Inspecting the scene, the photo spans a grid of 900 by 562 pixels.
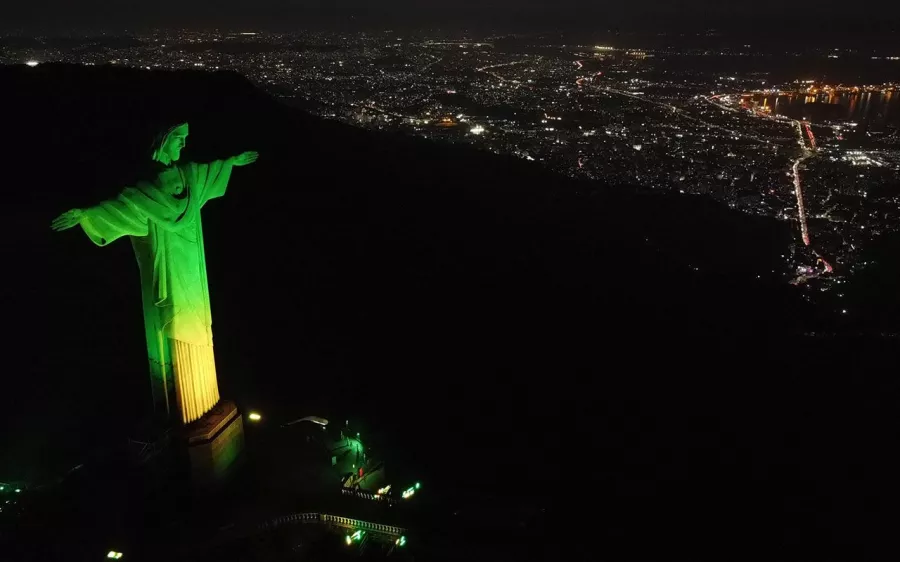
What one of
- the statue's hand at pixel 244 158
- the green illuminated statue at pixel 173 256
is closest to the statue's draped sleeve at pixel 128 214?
the green illuminated statue at pixel 173 256

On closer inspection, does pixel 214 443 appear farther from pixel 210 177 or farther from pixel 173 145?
pixel 173 145

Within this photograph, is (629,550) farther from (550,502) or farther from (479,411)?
(479,411)

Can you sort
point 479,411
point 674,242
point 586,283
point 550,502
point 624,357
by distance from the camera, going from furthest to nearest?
point 674,242, point 586,283, point 624,357, point 479,411, point 550,502

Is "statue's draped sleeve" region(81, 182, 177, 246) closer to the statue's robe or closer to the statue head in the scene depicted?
the statue's robe

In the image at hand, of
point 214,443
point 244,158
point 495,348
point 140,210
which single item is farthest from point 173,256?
point 495,348

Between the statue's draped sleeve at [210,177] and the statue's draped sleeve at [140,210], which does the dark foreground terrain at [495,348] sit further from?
the statue's draped sleeve at [210,177]

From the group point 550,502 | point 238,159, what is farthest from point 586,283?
point 238,159
